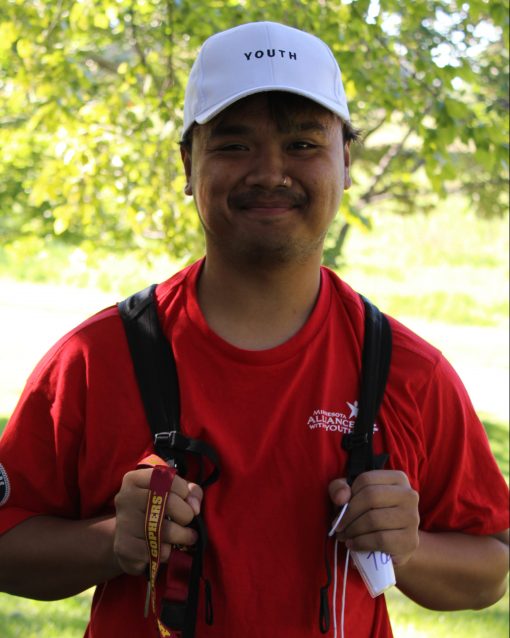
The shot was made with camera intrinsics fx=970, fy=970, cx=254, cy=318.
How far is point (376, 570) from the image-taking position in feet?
6.00

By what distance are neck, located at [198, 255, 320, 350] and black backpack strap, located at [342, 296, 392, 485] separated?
0.50 feet

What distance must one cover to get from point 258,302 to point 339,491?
0.45 meters

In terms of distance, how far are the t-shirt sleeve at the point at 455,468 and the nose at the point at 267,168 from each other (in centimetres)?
52

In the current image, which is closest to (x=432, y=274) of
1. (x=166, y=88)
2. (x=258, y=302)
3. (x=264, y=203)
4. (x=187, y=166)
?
(x=166, y=88)

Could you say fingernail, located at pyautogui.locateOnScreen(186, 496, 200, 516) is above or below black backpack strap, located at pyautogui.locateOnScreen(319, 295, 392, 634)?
below

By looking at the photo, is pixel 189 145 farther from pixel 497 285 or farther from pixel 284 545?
pixel 497 285

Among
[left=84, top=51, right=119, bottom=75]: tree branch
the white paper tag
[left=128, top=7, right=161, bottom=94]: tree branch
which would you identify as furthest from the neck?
[left=84, top=51, right=119, bottom=75]: tree branch

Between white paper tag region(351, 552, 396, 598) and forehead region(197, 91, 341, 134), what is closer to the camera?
white paper tag region(351, 552, 396, 598)

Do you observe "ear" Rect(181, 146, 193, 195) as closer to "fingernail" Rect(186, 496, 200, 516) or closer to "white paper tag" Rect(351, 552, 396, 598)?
"fingernail" Rect(186, 496, 200, 516)

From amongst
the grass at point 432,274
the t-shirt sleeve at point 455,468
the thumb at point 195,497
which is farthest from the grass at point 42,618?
Result: the thumb at point 195,497

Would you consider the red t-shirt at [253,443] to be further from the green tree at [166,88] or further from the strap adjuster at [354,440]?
the green tree at [166,88]

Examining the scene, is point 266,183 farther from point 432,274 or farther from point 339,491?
point 432,274

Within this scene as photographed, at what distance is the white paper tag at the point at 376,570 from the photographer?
1828 mm

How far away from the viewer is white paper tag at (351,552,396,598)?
1828 millimetres
